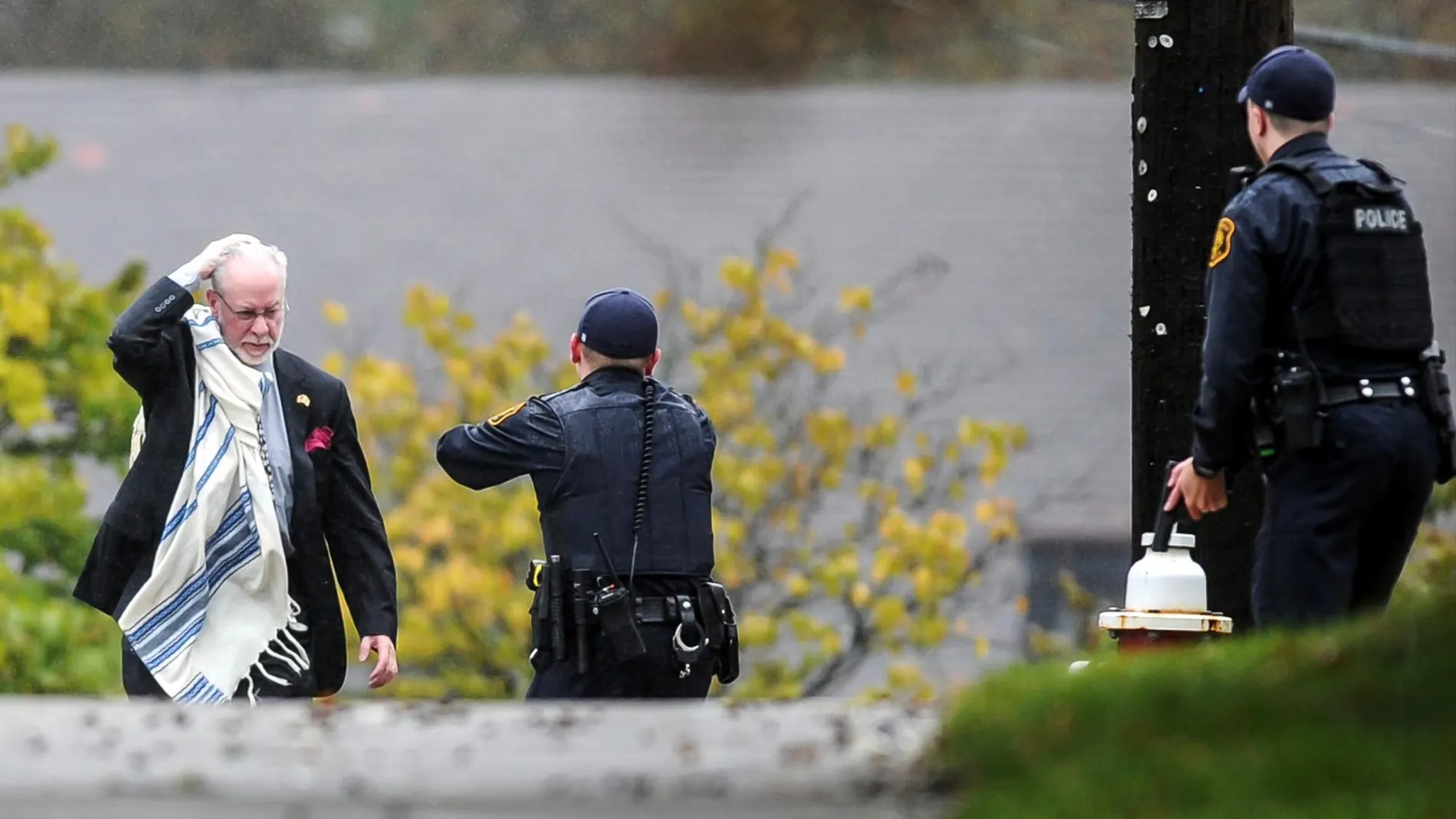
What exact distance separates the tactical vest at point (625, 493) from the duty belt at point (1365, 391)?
1.43m

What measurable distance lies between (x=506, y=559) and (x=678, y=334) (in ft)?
4.95

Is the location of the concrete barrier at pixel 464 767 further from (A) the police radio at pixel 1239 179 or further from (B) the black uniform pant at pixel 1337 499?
(A) the police radio at pixel 1239 179

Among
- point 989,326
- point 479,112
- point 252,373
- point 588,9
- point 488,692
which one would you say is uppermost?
point 588,9

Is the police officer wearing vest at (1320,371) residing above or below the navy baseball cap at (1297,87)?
below

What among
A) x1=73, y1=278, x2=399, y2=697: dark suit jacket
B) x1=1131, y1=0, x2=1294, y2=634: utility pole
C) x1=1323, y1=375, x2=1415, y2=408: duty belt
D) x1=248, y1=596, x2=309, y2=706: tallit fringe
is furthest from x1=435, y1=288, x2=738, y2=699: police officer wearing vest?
x1=1323, y1=375, x2=1415, y2=408: duty belt

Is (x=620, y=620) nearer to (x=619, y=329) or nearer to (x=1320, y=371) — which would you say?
(x=619, y=329)

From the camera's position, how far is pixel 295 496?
16.8 ft

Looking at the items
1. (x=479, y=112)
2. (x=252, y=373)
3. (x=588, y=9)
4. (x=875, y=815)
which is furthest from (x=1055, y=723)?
(x=588, y=9)

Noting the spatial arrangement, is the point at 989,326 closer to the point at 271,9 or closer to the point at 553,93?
the point at 553,93

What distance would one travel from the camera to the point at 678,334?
9.93 meters

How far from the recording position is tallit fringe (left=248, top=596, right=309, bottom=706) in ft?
16.5

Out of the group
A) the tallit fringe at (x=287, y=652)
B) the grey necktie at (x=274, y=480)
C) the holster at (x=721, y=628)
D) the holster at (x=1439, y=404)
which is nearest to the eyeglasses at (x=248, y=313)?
the grey necktie at (x=274, y=480)

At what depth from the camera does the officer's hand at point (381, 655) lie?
5.20 m

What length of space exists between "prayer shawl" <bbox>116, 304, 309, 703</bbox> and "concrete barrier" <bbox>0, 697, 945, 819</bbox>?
149 centimetres
